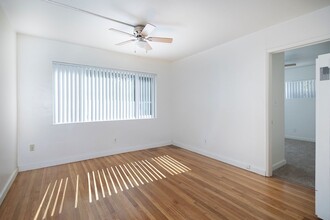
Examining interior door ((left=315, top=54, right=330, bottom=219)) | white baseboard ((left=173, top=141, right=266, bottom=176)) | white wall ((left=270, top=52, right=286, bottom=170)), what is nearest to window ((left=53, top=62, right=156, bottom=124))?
white baseboard ((left=173, top=141, right=266, bottom=176))

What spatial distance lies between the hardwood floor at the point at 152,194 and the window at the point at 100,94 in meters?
1.19

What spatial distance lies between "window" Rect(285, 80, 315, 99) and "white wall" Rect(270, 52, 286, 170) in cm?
317

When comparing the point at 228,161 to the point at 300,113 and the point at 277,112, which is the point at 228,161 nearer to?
the point at 277,112

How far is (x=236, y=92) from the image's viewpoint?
11.1 feet

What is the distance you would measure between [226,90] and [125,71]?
102 inches

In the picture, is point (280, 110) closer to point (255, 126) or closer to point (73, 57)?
point (255, 126)

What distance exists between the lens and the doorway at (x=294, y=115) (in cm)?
310

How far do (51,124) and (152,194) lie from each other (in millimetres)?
2559

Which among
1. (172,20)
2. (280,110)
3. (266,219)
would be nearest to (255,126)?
(280,110)

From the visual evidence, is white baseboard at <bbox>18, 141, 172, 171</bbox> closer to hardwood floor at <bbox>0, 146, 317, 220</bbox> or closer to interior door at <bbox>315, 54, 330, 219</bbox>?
hardwood floor at <bbox>0, 146, 317, 220</bbox>

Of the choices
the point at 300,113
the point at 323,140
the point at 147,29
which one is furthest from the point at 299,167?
the point at 147,29

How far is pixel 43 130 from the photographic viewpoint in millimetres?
3328

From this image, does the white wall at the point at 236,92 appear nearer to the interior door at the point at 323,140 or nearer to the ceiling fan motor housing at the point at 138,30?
the interior door at the point at 323,140

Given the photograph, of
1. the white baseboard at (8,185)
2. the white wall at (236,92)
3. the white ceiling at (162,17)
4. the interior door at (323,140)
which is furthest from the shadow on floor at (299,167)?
the white baseboard at (8,185)
